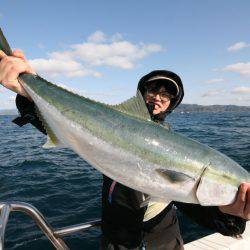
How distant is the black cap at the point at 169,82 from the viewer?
19.6 feet

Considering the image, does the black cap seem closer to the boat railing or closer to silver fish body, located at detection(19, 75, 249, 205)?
silver fish body, located at detection(19, 75, 249, 205)

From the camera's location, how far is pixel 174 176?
3.22 m

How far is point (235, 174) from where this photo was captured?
11.5 ft

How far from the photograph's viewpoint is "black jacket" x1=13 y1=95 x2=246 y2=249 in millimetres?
4500

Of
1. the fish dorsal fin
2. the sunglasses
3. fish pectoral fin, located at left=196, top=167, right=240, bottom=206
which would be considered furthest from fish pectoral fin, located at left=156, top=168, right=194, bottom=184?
the sunglasses

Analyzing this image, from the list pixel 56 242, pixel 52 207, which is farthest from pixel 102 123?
pixel 52 207

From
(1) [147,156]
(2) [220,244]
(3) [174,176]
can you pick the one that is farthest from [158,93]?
(2) [220,244]

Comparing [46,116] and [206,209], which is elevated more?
[46,116]

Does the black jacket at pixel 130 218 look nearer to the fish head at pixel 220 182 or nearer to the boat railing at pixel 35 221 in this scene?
the boat railing at pixel 35 221

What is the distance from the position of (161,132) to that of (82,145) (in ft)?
2.98

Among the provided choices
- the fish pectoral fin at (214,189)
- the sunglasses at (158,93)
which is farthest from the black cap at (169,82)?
the fish pectoral fin at (214,189)

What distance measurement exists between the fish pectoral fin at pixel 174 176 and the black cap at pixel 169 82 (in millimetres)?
2817

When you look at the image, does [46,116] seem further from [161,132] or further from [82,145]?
[161,132]

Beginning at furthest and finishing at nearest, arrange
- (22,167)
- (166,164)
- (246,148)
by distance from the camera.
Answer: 1. (246,148)
2. (22,167)
3. (166,164)
